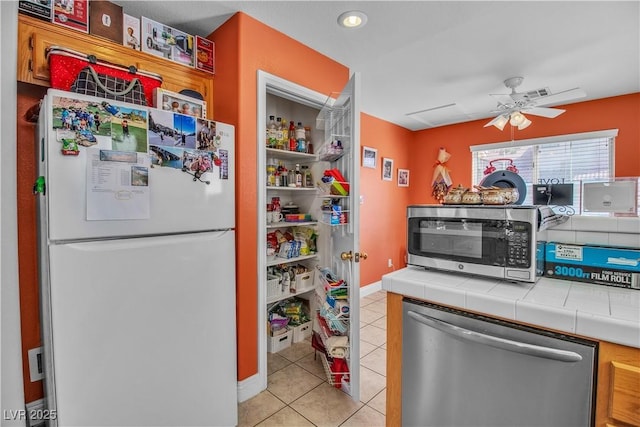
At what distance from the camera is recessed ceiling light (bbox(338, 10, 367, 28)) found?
1.82 metres

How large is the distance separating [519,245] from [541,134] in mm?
3676

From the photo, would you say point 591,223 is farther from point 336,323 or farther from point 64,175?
point 64,175

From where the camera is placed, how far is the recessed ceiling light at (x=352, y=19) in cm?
182

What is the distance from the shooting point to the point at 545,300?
926 millimetres

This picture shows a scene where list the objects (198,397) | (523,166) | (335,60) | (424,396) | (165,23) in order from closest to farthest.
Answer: (424,396) → (198,397) → (165,23) → (335,60) → (523,166)

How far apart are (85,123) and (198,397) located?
1.32 m

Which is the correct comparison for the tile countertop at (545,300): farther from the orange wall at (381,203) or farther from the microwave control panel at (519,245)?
the orange wall at (381,203)

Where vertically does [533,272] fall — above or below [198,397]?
above

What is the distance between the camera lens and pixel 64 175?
106 cm

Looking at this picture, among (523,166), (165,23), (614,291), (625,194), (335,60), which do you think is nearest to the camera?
(614,291)

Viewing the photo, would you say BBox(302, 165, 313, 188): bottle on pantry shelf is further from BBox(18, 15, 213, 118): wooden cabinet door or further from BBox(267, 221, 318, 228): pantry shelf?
BBox(18, 15, 213, 118): wooden cabinet door

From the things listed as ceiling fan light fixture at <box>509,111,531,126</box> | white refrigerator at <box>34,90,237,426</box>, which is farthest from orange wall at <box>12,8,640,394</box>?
ceiling fan light fixture at <box>509,111,531,126</box>

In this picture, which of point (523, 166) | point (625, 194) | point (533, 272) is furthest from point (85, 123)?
point (523, 166)

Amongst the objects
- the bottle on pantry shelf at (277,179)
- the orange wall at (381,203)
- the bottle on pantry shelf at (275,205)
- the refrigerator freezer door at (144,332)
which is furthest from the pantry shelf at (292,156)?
the orange wall at (381,203)
